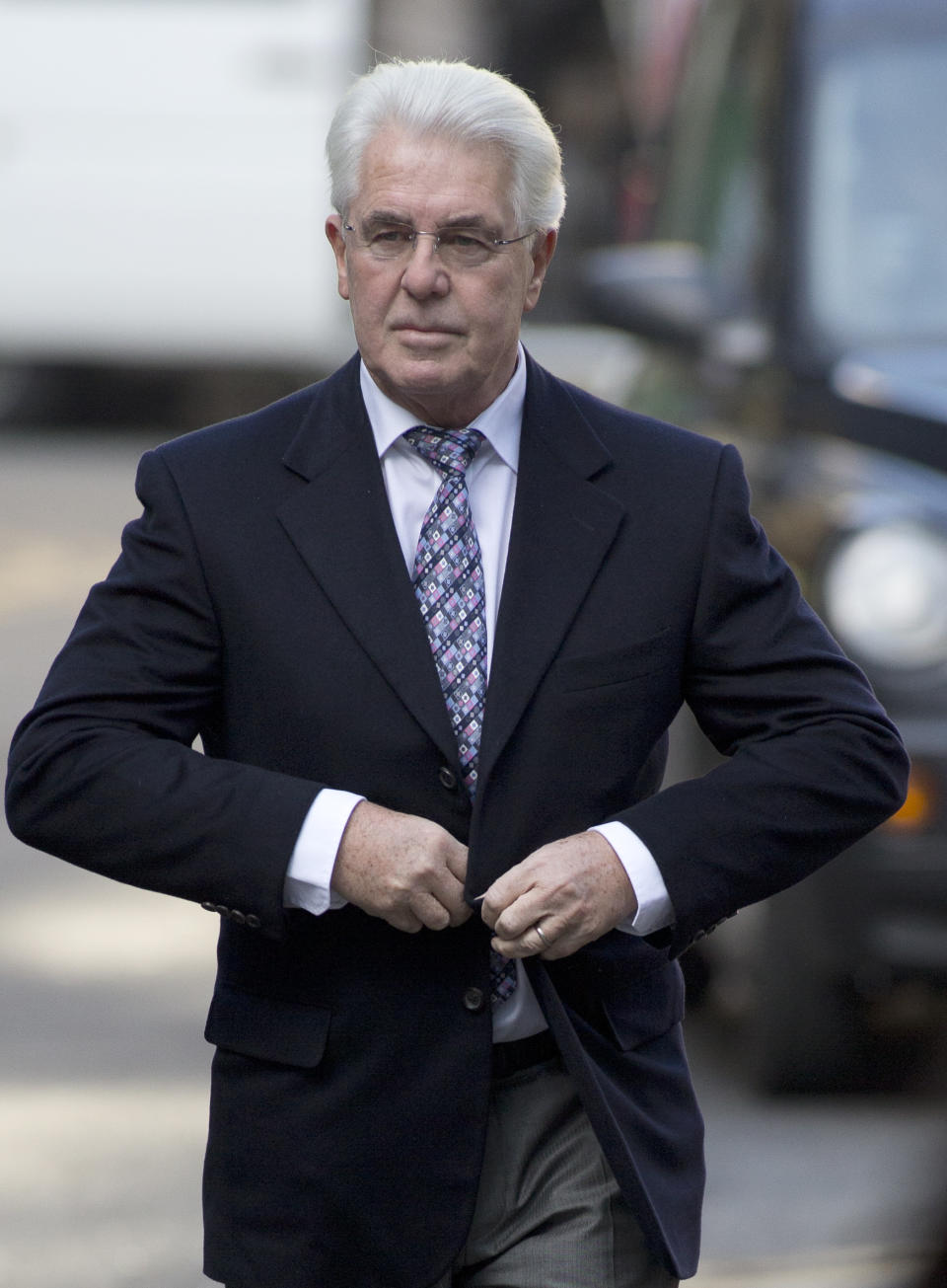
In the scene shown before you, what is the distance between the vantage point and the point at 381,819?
2.42 m

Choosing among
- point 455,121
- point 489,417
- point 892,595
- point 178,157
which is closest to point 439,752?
point 489,417

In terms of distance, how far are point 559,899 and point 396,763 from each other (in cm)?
23

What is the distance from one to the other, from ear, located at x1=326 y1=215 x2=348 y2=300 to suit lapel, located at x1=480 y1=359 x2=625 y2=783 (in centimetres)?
24

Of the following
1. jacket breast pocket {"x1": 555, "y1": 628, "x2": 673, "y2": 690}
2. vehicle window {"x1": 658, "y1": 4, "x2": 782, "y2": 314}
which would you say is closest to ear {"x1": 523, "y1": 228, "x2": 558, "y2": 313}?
jacket breast pocket {"x1": 555, "y1": 628, "x2": 673, "y2": 690}

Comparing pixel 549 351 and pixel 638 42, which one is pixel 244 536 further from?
pixel 638 42

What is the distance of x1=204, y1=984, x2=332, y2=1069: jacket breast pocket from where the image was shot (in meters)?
2.54

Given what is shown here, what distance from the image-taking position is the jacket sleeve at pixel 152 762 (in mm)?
2414

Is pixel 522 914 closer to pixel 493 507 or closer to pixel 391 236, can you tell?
pixel 493 507

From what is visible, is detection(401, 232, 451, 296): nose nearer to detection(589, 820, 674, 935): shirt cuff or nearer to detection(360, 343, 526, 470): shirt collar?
detection(360, 343, 526, 470): shirt collar

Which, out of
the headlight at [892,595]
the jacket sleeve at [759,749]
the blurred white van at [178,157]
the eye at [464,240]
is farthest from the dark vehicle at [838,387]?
the blurred white van at [178,157]

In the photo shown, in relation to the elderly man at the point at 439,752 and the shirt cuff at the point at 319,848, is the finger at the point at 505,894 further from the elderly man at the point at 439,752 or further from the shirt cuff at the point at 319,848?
the shirt cuff at the point at 319,848

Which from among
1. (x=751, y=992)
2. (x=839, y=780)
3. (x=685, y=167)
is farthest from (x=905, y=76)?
(x=839, y=780)

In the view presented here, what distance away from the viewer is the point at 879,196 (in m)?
5.49

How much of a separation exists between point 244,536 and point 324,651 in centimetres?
15
